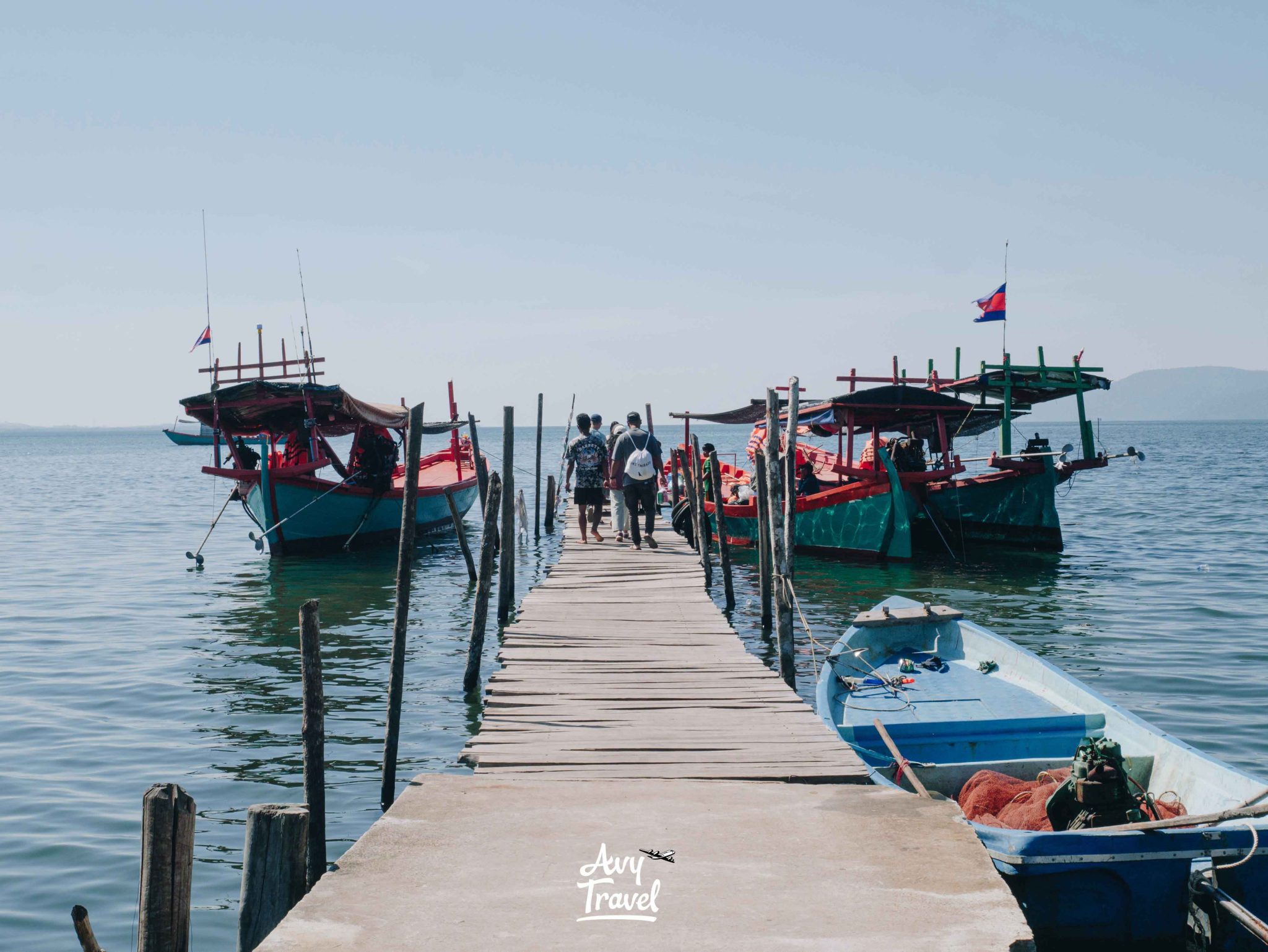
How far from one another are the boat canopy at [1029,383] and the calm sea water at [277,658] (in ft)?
12.0

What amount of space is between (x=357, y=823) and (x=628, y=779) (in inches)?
113

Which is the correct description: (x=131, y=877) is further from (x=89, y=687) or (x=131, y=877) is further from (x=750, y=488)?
(x=750, y=488)

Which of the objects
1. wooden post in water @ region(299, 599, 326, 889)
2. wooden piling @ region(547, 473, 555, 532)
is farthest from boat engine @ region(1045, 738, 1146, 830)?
wooden piling @ region(547, 473, 555, 532)

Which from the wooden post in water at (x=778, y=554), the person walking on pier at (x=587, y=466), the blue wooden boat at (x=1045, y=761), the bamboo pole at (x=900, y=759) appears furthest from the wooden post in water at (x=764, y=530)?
the bamboo pole at (x=900, y=759)

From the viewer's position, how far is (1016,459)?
22.0 m

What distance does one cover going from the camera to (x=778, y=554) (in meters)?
11.5

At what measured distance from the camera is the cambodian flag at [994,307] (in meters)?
22.8

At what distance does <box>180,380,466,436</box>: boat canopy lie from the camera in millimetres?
20156

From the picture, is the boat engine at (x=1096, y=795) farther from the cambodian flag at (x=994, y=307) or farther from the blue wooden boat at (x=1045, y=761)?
the cambodian flag at (x=994, y=307)

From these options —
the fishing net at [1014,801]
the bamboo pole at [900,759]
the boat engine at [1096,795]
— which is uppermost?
the boat engine at [1096,795]

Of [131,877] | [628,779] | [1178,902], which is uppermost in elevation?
[628,779]

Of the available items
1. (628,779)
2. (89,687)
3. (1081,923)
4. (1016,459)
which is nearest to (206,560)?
(89,687)

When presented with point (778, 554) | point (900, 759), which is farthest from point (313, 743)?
point (778, 554)

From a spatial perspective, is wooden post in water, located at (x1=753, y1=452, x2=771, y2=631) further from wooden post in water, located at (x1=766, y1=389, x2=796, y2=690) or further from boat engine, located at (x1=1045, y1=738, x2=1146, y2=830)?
boat engine, located at (x1=1045, y1=738, x2=1146, y2=830)
